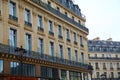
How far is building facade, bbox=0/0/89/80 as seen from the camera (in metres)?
33.7

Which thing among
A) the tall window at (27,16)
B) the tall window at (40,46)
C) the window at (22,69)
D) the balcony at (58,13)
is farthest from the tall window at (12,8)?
the tall window at (40,46)

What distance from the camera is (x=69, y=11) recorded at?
5216 centimetres

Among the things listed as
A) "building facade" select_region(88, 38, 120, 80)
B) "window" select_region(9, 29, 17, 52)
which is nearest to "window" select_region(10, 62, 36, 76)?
"window" select_region(9, 29, 17, 52)

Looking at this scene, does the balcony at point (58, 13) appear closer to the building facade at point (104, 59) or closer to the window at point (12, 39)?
the window at point (12, 39)

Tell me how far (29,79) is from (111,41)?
61035mm

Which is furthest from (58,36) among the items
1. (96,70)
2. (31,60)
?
(96,70)

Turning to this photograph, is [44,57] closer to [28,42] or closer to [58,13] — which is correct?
[28,42]

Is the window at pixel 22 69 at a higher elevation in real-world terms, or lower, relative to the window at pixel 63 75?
higher

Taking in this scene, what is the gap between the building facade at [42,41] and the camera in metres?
33.7

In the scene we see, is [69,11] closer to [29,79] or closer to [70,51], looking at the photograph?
[70,51]

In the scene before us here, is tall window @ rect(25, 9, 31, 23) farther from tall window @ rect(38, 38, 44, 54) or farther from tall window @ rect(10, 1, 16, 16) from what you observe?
tall window @ rect(38, 38, 44, 54)

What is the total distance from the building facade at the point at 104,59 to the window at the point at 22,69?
5035 centimetres

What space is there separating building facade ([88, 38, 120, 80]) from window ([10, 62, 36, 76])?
50.4 meters

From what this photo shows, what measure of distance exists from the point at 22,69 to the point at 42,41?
26.2ft
